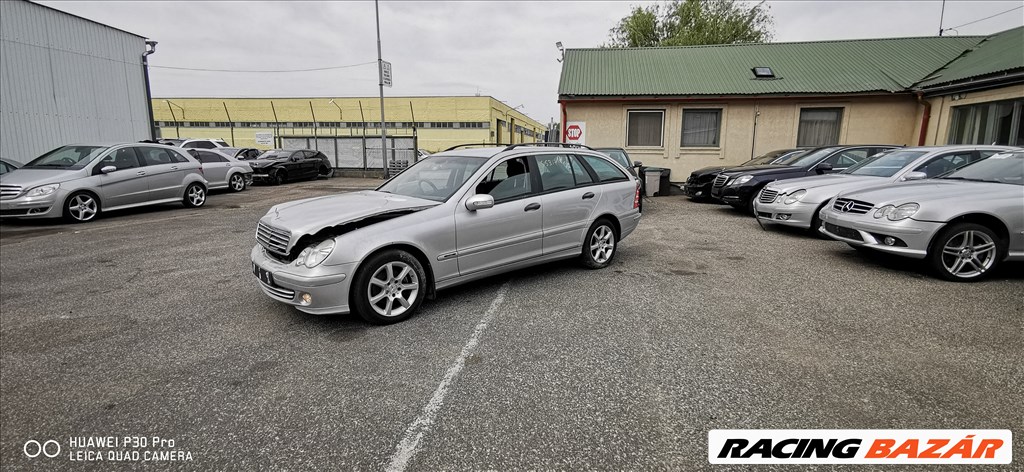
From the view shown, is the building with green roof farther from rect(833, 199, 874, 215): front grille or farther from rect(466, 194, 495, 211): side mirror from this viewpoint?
rect(466, 194, 495, 211): side mirror

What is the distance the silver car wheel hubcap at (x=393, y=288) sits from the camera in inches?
164

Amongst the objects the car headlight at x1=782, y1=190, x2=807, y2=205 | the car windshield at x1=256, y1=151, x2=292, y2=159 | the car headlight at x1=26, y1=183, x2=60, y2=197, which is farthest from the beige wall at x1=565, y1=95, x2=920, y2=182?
the car headlight at x1=26, y1=183, x2=60, y2=197

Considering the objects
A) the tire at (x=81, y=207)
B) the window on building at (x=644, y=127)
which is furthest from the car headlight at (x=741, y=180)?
the tire at (x=81, y=207)

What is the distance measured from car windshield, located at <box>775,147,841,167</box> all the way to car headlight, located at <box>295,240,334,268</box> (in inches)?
406

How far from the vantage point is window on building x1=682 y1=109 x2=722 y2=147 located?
1634cm

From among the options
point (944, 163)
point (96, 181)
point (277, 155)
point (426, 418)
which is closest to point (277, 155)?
point (277, 155)

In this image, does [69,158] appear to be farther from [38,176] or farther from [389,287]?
[389,287]

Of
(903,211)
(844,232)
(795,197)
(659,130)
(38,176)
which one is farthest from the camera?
(659,130)

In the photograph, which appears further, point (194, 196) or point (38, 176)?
point (194, 196)

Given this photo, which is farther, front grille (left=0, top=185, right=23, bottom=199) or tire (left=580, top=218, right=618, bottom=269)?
front grille (left=0, top=185, right=23, bottom=199)

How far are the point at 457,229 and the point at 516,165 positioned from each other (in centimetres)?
115

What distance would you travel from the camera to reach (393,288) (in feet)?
13.9

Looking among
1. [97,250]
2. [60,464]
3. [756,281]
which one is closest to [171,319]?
[60,464]

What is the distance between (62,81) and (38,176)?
8.09m
